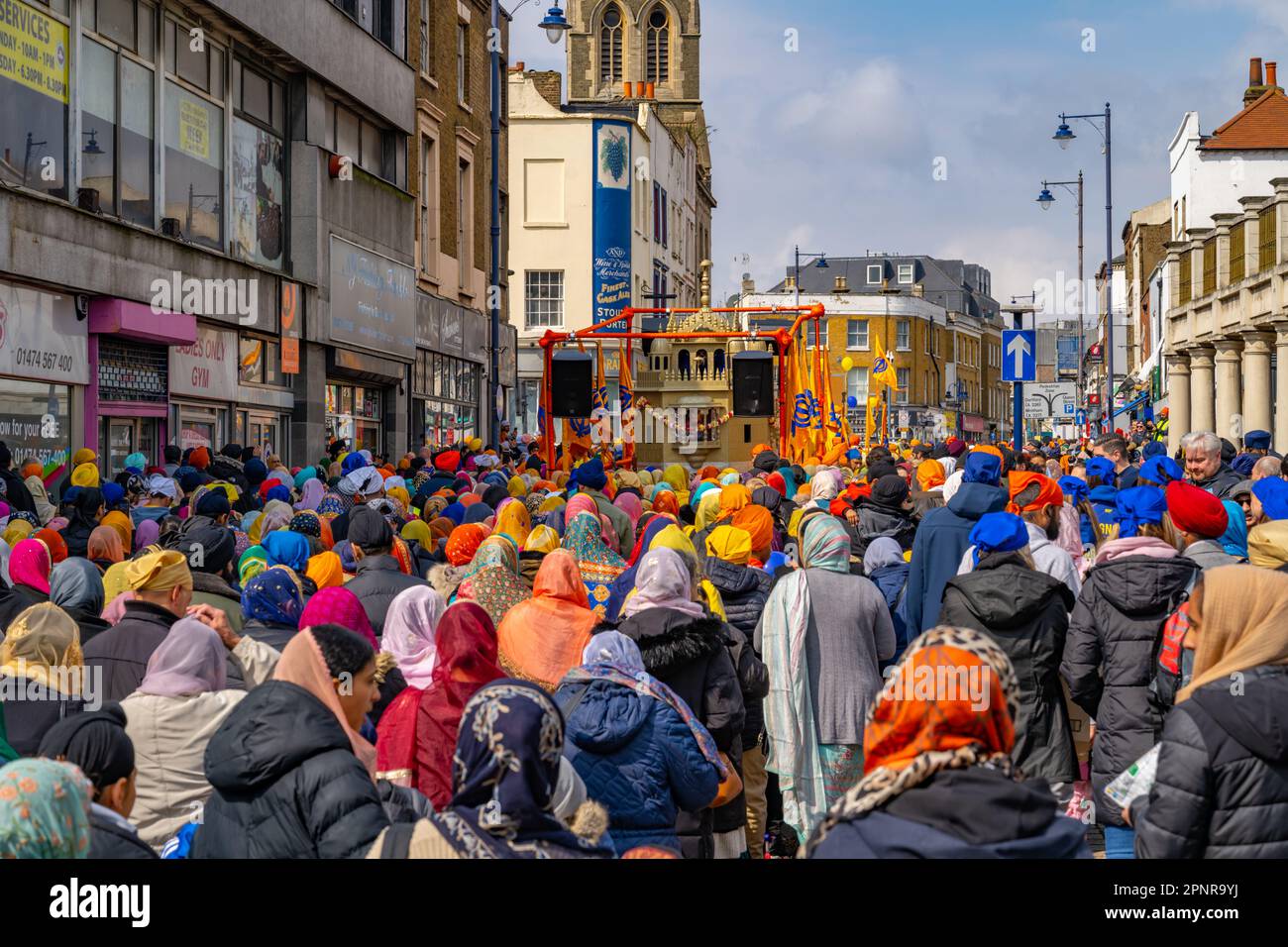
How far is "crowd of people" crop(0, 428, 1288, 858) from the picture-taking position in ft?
11.9

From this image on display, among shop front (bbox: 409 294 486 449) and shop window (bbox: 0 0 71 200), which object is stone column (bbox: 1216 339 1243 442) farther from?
shop window (bbox: 0 0 71 200)

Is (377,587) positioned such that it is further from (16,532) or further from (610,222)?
(610,222)

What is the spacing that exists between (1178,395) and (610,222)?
74.5ft

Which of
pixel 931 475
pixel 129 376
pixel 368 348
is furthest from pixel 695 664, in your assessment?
pixel 368 348

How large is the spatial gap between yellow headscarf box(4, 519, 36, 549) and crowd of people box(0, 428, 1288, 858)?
0.17 feet

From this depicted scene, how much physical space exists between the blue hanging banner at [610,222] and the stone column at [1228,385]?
24.7 meters

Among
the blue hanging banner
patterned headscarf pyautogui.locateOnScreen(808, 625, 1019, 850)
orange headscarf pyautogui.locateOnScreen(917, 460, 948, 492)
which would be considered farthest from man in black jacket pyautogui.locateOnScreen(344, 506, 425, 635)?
the blue hanging banner

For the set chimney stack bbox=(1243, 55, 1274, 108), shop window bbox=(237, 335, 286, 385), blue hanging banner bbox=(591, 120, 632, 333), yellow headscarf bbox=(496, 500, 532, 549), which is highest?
chimney stack bbox=(1243, 55, 1274, 108)

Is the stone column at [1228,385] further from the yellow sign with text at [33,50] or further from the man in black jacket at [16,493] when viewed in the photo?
the man in black jacket at [16,493]

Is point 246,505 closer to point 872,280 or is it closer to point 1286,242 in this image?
point 1286,242

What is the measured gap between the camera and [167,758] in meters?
5.60

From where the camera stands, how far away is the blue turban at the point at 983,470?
8.95 meters

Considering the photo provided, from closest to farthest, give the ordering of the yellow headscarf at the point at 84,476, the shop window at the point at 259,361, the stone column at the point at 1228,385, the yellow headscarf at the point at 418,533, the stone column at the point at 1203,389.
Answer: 1. the yellow headscarf at the point at 418,533
2. the yellow headscarf at the point at 84,476
3. the shop window at the point at 259,361
4. the stone column at the point at 1228,385
5. the stone column at the point at 1203,389

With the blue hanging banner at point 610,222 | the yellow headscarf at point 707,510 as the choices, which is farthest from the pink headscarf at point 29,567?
the blue hanging banner at point 610,222
